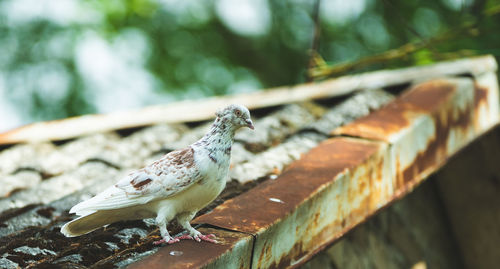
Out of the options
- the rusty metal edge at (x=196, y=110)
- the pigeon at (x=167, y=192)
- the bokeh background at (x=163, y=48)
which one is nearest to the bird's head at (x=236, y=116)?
the pigeon at (x=167, y=192)

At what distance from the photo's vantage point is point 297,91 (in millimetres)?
3992

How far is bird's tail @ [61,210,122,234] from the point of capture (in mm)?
1609

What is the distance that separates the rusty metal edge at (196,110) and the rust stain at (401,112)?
0.40 m

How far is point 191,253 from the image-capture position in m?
1.53

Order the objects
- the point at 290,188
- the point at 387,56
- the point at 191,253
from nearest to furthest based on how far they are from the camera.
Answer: the point at 191,253, the point at 290,188, the point at 387,56

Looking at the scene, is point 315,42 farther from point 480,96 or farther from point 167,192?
point 167,192

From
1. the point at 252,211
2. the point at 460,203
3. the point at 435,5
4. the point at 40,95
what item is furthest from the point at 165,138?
the point at 40,95

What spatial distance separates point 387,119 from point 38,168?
2023 mm

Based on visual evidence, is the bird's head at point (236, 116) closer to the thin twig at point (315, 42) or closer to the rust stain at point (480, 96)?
the rust stain at point (480, 96)

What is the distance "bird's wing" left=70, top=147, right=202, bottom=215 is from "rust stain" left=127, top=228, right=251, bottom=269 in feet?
0.54

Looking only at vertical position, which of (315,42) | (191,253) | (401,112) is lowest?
(191,253)

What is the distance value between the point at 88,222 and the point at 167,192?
0.27 m

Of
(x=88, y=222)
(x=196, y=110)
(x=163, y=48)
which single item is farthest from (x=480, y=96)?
(x=163, y=48)

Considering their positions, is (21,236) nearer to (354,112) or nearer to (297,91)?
(354,112)
